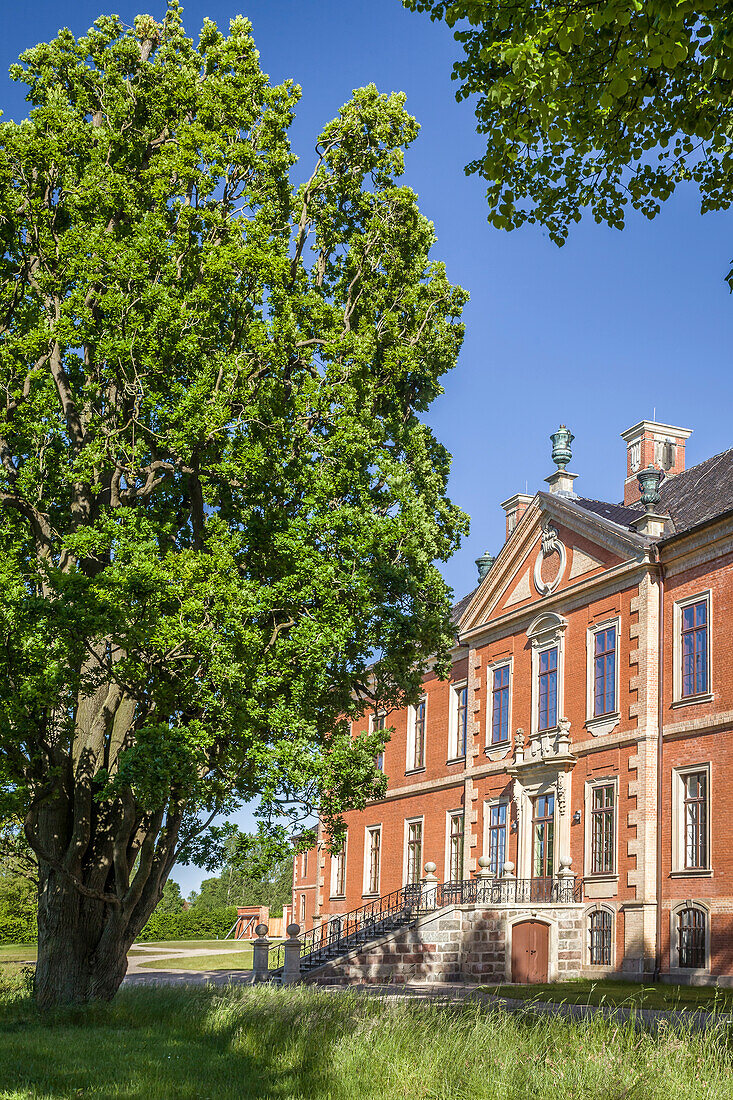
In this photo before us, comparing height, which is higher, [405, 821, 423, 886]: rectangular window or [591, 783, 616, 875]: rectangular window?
[591, 783, 616, 875]: rectangular window

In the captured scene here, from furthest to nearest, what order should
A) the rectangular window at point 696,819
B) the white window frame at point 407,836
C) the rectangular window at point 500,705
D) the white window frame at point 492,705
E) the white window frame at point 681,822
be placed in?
1. the white window frame at point 407,836
2. the rectangular window at point 500,705
3. the white window frame at point 492,705
4. the rectangular window at point 696,819
5. the white window frame at point 681,822

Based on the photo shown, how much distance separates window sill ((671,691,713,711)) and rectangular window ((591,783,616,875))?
2.68 metres

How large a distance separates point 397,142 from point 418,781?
22.6m

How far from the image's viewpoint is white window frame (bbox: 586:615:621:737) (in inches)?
978

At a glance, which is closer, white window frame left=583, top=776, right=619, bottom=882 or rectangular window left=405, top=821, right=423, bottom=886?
white window frame left=583, top=776, right=619, bottom=882

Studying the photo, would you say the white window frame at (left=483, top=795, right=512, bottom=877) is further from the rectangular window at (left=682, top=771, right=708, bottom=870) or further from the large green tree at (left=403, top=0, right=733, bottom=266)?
the large green tree at (left=403, top=0, right=733, bottom=266)

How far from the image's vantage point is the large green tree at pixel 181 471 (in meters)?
14.1

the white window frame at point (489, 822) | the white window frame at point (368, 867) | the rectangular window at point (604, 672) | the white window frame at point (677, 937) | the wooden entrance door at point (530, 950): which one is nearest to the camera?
the white window frame at point (677, 937)

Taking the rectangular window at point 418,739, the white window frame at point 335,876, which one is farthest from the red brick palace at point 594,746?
the white window frame at point 335,876

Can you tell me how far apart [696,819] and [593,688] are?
4.56 metres

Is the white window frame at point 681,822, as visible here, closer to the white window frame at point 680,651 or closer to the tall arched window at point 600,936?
the white window frame at point 680,651

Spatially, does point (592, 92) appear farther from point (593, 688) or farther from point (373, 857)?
point (373, 857)

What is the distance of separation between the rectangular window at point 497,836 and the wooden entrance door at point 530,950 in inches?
167

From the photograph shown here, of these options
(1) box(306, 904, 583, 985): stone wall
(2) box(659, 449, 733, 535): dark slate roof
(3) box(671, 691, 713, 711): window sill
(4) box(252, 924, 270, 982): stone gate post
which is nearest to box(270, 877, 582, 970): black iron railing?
(1) box(306, 904, 583, 985): stone wall
